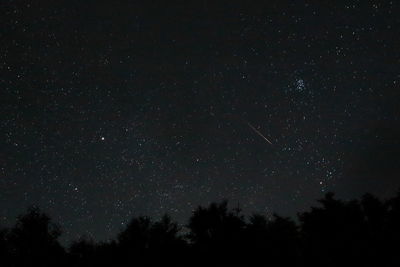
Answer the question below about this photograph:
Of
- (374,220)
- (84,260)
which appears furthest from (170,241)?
(374,220)

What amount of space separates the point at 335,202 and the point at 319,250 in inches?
193

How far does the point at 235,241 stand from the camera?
2345 centimetres

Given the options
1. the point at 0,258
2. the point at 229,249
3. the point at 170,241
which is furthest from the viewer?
the point at 0,258

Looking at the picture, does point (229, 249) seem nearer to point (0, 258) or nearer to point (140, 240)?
point (140, 240)

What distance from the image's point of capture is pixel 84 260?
1128 inches

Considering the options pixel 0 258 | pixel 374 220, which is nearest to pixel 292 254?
pixel 374 220

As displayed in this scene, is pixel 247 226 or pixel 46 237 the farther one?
pixel 46 237

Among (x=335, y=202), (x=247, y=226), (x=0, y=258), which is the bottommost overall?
(x=0, y=258)

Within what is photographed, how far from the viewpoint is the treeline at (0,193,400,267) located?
76.4ft

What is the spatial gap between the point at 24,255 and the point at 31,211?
3.00 metres

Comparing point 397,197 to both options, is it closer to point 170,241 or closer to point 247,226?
point 247,226

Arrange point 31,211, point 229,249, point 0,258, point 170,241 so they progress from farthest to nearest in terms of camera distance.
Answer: point 31,211 → point 0,258 → point 170,241 → point 229,249

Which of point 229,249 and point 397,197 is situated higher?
point 397,197

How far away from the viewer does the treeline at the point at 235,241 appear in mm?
23281
